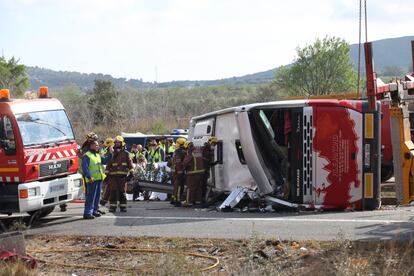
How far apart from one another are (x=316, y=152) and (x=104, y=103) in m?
41.0

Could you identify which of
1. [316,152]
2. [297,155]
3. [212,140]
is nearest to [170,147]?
[212,140]

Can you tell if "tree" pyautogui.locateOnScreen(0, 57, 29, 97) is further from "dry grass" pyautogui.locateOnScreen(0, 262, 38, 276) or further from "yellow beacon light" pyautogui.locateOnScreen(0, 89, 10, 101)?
"dry grass" pyautogui.locateOnScreen(0, 262, 38, 276)

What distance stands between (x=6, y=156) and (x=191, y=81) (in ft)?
587

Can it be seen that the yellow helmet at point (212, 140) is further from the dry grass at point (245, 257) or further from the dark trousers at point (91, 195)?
the dry grass at point (245, 257)

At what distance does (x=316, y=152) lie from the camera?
499 inches

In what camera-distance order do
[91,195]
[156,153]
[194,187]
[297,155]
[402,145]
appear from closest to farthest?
1. [402,145]
2. [297,155]
3. [91,195]
4. [194,187]
5. [156,153]

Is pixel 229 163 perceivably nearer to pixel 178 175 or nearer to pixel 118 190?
pixel 178 175

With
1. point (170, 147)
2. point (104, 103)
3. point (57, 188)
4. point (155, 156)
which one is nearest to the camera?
point (57, 188)

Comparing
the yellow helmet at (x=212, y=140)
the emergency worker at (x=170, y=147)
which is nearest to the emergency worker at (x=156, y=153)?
the emergency worker at (x=170, y=147)

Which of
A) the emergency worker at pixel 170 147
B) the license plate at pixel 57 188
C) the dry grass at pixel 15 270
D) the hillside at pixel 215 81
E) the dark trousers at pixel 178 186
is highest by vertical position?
the hillside at pixel 215 81

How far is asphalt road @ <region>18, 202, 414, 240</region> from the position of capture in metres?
10.2

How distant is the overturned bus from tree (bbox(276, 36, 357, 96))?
3618cm

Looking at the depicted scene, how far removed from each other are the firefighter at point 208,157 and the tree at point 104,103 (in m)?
34.5

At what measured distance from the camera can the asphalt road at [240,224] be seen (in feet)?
33.6
